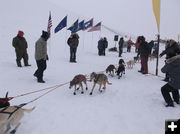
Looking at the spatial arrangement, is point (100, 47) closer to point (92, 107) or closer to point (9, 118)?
point (92, 107)

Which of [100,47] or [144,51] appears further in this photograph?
[100,47]

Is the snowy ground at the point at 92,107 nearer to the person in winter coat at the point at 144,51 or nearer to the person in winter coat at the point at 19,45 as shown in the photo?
the person in winter coat at the point at 19,45

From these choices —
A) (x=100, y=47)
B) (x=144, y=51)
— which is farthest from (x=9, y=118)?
(x=100, y=47)

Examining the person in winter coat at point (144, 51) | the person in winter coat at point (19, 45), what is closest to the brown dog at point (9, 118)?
the person in winter coat at point (19, 45)

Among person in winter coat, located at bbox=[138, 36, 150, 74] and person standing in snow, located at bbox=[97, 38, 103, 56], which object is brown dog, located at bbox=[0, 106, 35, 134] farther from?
person standing in snow, located at bbox=[97, 38, 103, 56]

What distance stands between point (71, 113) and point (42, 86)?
2.76 metres

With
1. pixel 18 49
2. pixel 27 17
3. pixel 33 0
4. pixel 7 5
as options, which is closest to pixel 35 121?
pixel 18 49

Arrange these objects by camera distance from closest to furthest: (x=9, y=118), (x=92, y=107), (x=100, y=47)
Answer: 1. (x=9, y=118)
2. (x=92, y=107)
3. (x=100, y=47)

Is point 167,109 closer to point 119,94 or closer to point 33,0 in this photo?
point 119,94

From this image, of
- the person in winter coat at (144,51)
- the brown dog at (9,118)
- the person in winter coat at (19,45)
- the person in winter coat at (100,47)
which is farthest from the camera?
the person in winter coat at (100,47)

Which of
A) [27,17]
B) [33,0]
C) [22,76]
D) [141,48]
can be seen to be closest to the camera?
[22,76]

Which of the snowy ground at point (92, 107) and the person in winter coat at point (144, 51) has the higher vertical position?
the person in winter coat at point (144, 51)

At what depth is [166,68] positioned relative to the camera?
607cm

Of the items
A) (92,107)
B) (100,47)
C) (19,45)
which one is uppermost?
(100,47)
